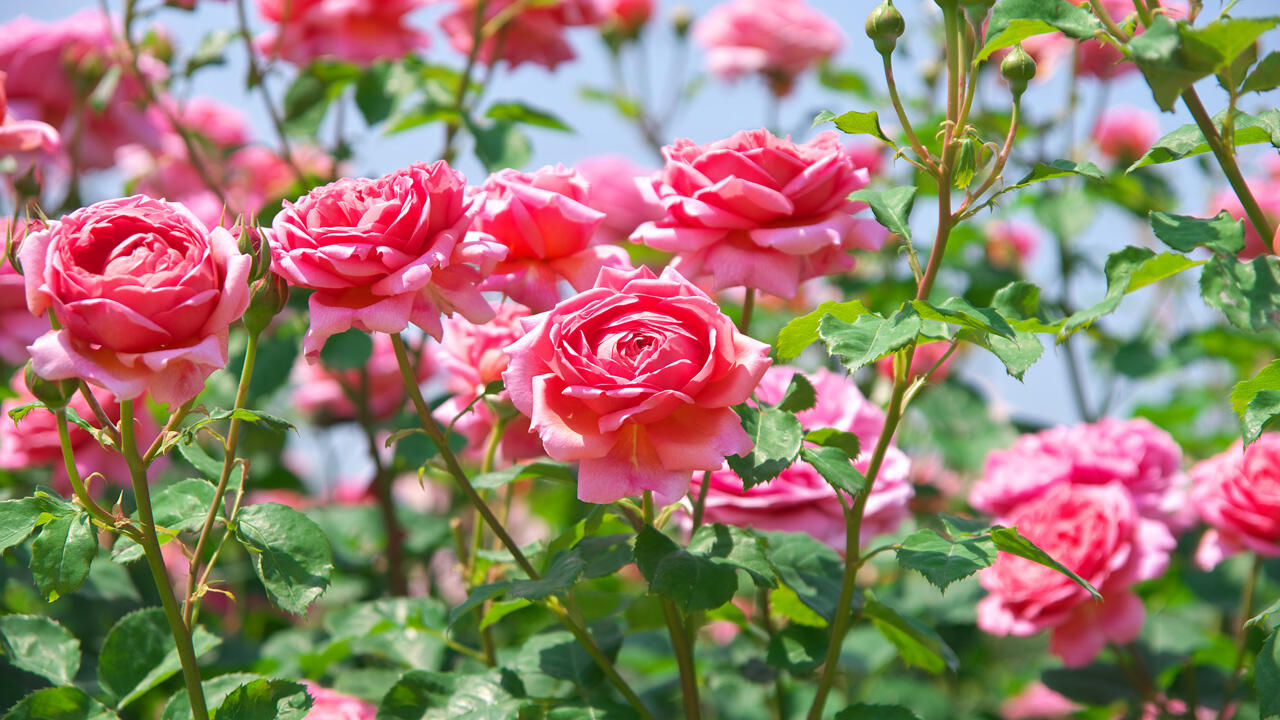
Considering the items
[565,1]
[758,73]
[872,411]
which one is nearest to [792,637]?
[872,411]

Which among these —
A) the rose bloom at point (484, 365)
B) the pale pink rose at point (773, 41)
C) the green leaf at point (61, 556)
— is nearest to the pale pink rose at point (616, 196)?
the pale pink rose at point (773, 41)

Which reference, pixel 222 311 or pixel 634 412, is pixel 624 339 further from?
pixel 222 311

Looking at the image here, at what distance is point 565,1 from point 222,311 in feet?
5.04

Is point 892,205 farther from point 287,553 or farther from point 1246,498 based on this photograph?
point 1246,498

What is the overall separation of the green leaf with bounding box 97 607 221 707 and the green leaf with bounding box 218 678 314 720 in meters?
0.19

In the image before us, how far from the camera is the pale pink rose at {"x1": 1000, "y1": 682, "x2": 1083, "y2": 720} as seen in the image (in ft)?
7.50

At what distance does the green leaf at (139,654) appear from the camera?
1177mm

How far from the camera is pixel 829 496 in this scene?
4.23 feet

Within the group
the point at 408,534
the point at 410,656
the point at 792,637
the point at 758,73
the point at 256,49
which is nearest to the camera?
the point at 792,637

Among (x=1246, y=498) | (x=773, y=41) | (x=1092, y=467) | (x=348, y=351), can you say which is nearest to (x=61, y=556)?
(x=348, y=351)

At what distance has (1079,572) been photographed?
1474mm

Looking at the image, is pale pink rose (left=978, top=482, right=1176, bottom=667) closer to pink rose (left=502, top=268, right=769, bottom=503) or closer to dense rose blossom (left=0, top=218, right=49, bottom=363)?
pink rose (left=502, top=268, right=769, bottom=503)

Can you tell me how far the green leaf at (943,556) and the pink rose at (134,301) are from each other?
2.11ft

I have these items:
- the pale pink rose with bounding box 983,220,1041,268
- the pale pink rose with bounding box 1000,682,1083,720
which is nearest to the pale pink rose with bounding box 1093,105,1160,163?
the pale pink rose with bounding box 983,220,1041,268
